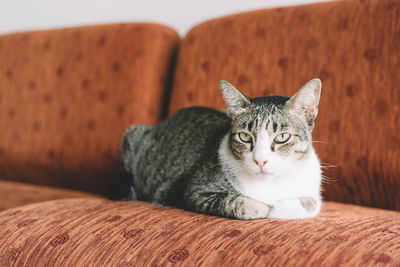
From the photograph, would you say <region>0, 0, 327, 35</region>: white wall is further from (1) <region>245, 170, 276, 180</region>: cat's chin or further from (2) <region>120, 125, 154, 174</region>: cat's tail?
(1) <region>245, 170, 276, 180</region>: cat's chin

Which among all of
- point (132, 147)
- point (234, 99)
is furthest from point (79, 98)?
point (234, 99)

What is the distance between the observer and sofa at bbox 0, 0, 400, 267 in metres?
1.01

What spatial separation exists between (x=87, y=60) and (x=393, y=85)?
5.11 ft

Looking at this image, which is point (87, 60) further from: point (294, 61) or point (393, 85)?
point (393, 85)

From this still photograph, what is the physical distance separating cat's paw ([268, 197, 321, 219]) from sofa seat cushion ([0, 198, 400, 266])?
0.14ft

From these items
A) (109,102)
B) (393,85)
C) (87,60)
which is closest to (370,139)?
(393,85)

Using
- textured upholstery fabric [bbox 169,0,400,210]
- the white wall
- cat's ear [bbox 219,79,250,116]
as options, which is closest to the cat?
cat's ear [bbox 219,79,250,116]

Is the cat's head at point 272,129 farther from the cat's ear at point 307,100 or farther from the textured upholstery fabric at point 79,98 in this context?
the textured upholstery fabric at point 79,98

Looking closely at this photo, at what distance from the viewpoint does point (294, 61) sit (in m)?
1.62

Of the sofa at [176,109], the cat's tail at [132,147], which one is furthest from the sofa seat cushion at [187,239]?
the cat's tail at [132,147]

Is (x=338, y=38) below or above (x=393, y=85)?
above

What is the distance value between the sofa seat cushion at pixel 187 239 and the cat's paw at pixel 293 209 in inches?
1.7

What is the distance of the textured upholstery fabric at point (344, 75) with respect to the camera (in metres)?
1.48

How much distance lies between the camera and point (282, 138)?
3.75ft
